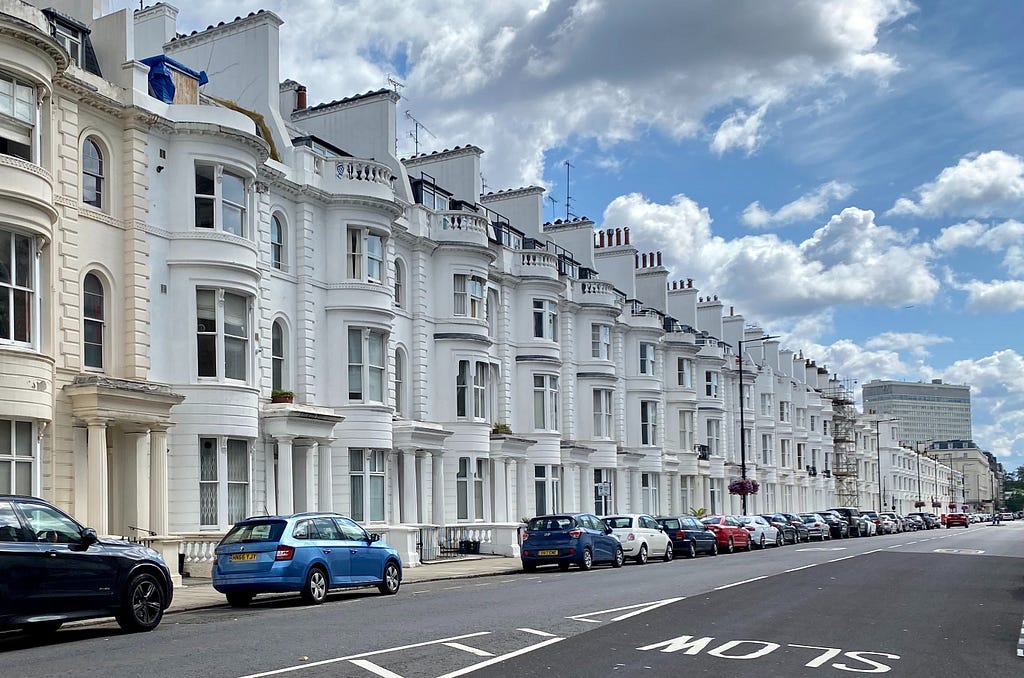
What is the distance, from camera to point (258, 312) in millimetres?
29031

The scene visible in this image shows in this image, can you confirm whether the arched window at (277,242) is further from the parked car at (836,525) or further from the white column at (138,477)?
the parked car at (836,525)

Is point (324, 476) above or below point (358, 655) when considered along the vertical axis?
above

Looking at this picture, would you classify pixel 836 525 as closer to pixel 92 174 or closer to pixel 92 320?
pixel 92 320

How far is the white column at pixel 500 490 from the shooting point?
41188mm

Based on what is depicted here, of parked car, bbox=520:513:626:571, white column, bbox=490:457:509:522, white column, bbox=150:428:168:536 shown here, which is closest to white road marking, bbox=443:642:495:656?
white column, bbox=150:428:168:536

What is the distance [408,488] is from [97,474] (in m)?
13.3

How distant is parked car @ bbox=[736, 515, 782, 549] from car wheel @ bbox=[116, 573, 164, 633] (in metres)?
32.7

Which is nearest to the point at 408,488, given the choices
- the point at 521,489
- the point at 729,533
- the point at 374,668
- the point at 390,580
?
the point at 521,489

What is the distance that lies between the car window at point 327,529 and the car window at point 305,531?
12 centimetres

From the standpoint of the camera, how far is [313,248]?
32688 millimetres

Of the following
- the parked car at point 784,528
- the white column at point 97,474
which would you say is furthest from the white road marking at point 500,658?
the parked car at point 784,528

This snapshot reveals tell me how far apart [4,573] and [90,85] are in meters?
14.0

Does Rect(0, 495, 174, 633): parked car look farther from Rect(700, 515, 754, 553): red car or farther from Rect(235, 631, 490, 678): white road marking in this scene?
Rect(700, 515, 754, 553): red car

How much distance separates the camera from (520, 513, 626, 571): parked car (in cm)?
3061
